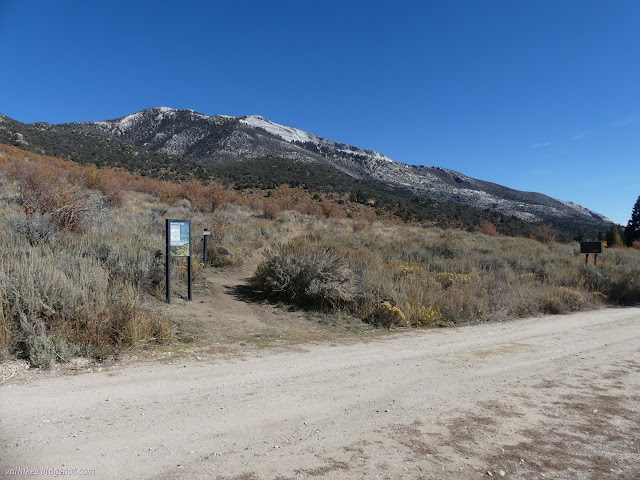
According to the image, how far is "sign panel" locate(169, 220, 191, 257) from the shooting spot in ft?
28.3

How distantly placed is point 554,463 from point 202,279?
8903mm

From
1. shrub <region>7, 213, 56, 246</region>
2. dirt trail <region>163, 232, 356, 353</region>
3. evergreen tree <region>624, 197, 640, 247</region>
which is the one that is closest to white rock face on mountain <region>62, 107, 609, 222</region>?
evergreen tree <region>624, 197, 640, 247</region>

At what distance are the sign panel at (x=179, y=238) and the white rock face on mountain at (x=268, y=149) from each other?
6414 cm

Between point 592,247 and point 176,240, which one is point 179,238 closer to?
point 176,240

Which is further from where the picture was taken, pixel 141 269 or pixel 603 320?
pixel 603 320

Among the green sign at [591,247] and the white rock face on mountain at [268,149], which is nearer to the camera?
the green sign at [591,247]

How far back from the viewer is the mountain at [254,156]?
178 feet

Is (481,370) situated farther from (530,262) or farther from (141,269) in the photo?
(530,262)

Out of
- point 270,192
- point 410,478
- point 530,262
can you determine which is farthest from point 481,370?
point 270,192

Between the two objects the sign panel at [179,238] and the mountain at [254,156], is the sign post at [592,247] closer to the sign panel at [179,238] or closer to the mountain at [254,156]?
the sign panel at [179,238]

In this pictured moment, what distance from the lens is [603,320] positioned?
1038 centimetres

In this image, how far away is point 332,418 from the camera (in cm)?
414

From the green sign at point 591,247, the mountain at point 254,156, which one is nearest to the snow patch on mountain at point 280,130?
the mountain at point 254,156

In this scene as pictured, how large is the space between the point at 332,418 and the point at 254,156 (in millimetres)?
74073
